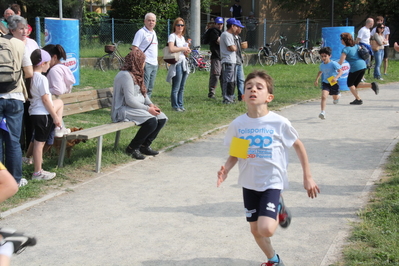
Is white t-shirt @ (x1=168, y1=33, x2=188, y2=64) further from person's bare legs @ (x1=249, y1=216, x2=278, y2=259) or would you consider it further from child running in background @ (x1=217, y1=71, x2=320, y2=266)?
person's bare legs @ (x1=249, y1=216, x2=278, y2=259)

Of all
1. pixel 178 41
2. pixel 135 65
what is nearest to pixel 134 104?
pixel 135 65

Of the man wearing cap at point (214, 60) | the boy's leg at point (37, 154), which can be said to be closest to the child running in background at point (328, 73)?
the man wearing cap at point (214, 60)

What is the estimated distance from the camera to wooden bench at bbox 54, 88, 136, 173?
6.96m

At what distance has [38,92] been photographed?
650 cm

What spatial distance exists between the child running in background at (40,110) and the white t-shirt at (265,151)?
3137 millimetres

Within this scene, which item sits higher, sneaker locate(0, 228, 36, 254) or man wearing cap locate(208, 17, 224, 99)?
man wearing cap locate(208, 17, 224, 99)

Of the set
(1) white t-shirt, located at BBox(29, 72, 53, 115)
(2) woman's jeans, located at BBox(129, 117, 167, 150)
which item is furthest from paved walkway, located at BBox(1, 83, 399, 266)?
(1) white t-shirt, located at BBox(29, 72, 53, 115)

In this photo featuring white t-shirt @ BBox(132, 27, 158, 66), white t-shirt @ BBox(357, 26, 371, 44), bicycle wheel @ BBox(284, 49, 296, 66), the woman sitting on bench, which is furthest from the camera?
bicycle wheel @ BBox(284, 49, 296, 66)

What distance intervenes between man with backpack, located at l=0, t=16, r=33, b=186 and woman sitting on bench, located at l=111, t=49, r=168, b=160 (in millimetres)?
1762

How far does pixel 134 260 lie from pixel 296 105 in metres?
9.03

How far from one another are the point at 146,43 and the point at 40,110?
4864 millimetres

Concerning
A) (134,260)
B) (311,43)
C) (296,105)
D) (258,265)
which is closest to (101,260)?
(134,260)

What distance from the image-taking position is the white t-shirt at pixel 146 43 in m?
11.0

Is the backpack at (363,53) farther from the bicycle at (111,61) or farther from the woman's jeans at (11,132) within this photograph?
the bicycle at (111,61)
